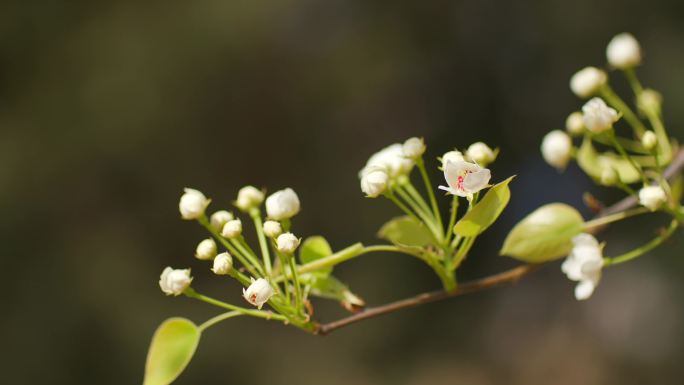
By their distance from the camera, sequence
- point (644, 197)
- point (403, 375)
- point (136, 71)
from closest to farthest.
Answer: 1. point (644, 197)
2. point (136, 71)
3. point (403, 375)

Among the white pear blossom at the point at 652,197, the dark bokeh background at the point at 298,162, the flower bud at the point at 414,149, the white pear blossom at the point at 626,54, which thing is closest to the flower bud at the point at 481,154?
the flower bud at the point at 414,149

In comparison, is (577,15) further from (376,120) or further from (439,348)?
(439,348)

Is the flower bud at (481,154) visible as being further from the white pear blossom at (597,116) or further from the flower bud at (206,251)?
A: the flower bud at (206,251)

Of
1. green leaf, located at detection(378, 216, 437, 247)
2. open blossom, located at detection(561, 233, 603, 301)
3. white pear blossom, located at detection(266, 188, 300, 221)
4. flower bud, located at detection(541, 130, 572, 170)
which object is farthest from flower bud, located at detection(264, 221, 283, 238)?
flower bud, located at detection(541, 130, 572, 170)

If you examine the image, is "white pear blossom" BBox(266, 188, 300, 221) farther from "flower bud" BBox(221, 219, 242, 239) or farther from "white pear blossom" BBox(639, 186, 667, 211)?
"white pear blossom" BBox(639, 186, 667, 211)

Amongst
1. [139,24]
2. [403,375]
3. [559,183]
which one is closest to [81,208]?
[139,24]

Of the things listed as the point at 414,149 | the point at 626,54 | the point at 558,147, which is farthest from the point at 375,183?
the point at 626,54
